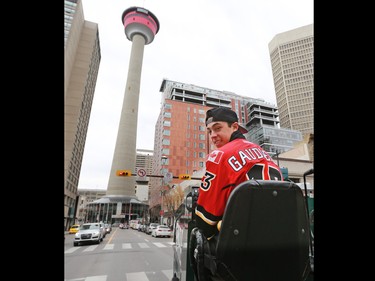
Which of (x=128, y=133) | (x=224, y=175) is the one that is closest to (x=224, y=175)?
(x=224, y=175)

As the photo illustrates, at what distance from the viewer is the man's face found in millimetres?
2329

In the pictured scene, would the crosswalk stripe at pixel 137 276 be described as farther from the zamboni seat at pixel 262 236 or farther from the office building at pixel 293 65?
the office building at pixel 293 65

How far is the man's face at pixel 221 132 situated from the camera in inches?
91.7

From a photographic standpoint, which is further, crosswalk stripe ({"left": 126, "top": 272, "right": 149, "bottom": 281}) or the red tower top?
the red tower top

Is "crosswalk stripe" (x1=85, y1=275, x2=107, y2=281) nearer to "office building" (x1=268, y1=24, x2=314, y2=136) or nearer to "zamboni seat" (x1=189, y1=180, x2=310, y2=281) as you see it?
"zamboni seat" (x1=189, y1=180, x2=310, y2=281)

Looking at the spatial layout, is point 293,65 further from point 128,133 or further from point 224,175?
point 128,133

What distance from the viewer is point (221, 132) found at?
234 cm

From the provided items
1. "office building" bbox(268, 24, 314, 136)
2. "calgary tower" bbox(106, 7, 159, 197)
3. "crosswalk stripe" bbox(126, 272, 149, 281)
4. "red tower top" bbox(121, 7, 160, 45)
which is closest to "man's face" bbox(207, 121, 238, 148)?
"office building" bbox(268, 24, 314, 136)

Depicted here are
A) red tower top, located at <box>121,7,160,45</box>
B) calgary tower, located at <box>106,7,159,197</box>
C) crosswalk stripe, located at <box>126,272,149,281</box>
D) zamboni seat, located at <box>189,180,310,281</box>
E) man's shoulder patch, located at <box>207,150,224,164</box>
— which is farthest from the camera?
red tower top, located at <box>121,7,160,45</box>

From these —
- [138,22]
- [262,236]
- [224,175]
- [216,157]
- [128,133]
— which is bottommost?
[262,236]
